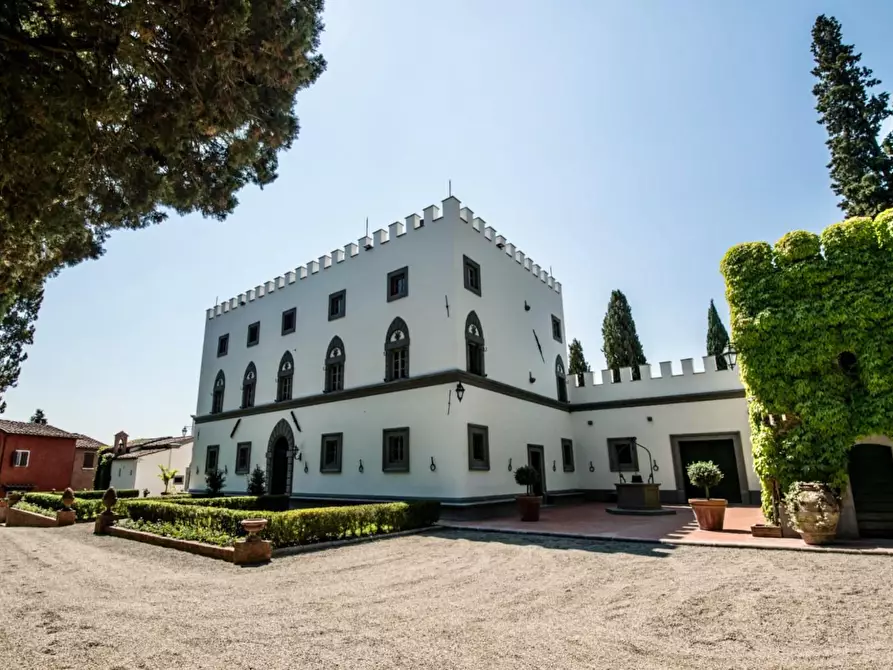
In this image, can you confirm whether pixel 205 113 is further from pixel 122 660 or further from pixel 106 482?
pixel 106 482

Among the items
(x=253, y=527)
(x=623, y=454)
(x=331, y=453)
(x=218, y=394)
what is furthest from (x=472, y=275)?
(x=218, y=394)

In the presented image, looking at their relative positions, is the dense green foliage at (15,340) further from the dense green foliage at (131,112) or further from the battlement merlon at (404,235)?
the dense green foliage at (131,112)

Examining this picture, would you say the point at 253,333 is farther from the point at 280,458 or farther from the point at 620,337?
the point at 620,337

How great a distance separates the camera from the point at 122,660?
13.3 feet

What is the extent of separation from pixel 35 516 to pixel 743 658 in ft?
66.4

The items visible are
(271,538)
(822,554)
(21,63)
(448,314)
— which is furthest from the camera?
(448,314)

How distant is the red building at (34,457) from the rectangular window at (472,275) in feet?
101

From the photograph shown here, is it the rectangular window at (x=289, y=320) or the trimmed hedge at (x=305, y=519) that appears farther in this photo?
the rectangular window at (x=289, y=320)

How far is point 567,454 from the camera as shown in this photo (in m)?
20.3

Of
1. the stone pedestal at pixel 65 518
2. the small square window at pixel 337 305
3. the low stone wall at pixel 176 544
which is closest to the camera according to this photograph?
the low stone wall at pixel 176 544

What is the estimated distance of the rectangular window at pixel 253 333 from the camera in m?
22.4

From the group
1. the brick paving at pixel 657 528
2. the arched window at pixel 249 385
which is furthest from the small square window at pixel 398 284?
the arched window at pixel 249 385

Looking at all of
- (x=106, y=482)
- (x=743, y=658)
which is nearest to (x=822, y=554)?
(x=743, y=658)

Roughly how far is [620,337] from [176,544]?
24.0 meters
